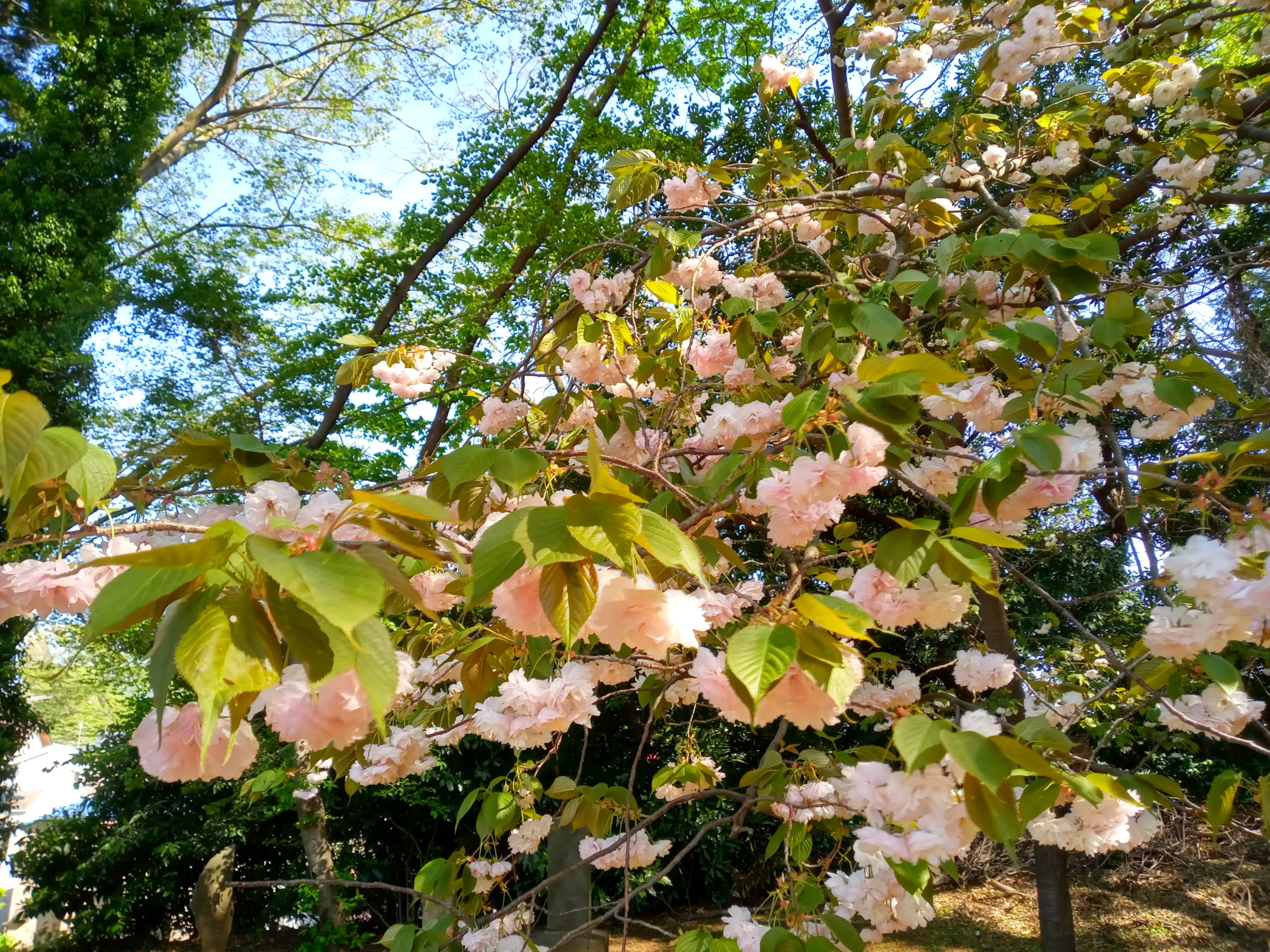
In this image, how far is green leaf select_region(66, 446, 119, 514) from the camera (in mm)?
765

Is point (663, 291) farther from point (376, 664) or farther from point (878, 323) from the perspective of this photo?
point (376, 664)

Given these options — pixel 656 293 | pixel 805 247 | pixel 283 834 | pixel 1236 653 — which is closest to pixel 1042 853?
pixel 1236 653

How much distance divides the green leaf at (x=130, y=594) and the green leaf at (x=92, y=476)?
0.93 ft

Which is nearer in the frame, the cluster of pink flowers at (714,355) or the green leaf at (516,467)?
the green leaf at (516,467)

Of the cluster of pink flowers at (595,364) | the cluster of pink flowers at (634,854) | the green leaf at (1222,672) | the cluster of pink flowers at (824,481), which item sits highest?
the cluster of pink flowers at (595,364)

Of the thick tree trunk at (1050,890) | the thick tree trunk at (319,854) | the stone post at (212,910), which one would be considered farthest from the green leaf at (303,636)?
the stone post at (212,910)

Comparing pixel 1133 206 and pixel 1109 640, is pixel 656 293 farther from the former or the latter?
pixel 1133 206

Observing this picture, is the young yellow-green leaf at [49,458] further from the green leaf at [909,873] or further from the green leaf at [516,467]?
the green leaf at [909,873]

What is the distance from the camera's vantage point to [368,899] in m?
5.42

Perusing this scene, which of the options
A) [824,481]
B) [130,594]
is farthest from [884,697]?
[130,594]

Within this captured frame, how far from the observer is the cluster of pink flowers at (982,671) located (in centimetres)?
198

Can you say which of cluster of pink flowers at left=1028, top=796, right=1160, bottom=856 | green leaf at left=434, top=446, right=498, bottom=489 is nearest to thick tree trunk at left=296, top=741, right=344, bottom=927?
cluster of pink flowers at left=1028, top=796, right=1160, bottom=856

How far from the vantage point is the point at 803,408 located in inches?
34.7

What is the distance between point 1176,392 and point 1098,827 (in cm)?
78
